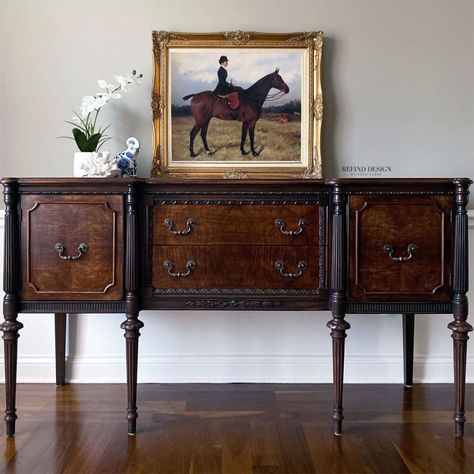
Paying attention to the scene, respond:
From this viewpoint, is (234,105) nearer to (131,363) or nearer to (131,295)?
(131,295)

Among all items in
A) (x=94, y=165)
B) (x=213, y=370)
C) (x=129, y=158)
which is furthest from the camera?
(x=213, y=370)

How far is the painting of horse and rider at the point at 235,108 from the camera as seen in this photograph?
8.77 feet

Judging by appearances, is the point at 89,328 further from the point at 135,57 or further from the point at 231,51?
the point at 231,51

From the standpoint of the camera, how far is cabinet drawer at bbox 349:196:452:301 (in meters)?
2.09

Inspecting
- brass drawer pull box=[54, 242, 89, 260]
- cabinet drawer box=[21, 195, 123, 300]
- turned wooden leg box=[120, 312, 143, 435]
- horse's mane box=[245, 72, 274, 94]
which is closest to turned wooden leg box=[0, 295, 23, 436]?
cabinet drawer box=[21, 195, 123, 300]

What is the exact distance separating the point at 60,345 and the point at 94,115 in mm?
1123

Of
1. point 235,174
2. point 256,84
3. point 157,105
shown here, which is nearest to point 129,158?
point 157,105

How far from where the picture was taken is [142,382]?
2742 mm

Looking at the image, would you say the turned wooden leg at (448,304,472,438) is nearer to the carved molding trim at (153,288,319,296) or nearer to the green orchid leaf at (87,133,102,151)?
the carved molding trim at (153,288,319,296)

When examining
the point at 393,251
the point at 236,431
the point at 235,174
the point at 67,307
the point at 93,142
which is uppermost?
the point at 93,142

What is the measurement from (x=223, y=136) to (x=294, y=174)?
388 mm

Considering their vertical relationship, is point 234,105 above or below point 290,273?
above

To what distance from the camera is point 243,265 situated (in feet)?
7.02

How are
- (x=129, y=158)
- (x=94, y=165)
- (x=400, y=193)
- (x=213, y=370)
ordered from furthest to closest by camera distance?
(x=213, y=370) → (x=129, y=158) → (x=94, y=165) → (x=400, y=193)
